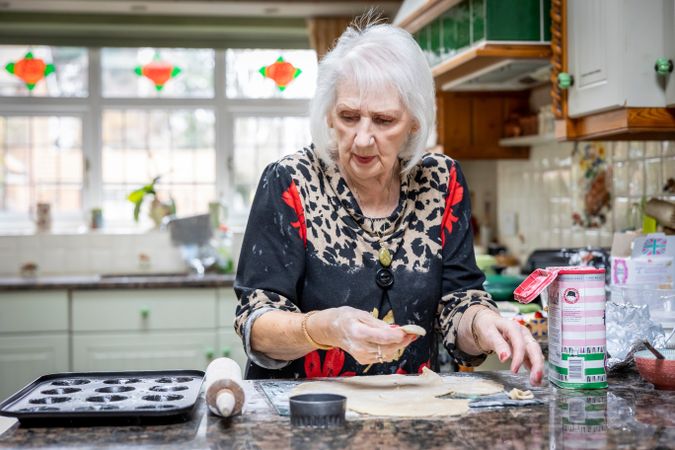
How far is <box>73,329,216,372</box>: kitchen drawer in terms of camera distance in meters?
4.09

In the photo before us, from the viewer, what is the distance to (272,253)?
1.61 metres

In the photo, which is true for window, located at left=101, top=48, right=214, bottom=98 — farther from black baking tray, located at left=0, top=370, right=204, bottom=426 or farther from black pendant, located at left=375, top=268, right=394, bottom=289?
black baking tray, located at left=0, top=370, right=204, bottom=426

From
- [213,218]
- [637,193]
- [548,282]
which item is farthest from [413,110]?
[213,218]

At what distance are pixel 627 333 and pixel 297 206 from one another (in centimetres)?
68

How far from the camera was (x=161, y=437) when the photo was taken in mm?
1168

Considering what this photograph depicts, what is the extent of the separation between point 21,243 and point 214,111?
1355mm

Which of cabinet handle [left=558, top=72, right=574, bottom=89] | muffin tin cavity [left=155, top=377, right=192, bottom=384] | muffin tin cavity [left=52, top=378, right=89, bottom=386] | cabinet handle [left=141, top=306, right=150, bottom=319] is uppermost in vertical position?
cabinet handle [left=558, top=72, right=574, bottom=89]

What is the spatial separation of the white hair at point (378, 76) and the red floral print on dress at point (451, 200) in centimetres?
10

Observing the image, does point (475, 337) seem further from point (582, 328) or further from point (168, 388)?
point (168, 388)

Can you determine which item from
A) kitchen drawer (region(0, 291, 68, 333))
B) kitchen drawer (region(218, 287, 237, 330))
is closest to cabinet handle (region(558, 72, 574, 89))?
kitchen drawer (region(218, 287, 237, 330))

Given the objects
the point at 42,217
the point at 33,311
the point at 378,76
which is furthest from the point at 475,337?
the point at 42,217

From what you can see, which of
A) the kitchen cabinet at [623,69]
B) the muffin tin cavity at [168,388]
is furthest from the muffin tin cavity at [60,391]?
the kitchen cabinet at [623,69]

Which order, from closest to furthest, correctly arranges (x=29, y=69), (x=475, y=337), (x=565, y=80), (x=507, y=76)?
1. (x=475, y=337)
2. (x=565, y=80)
3. (x=507, y=76)
4. (x=29, y=69)

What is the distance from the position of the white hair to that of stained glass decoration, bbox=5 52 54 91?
12.2 ft
